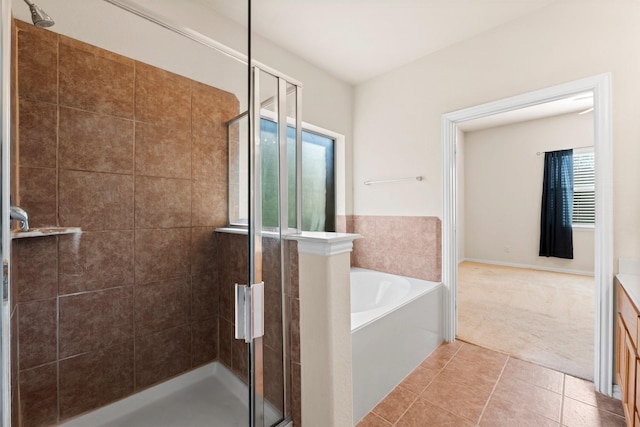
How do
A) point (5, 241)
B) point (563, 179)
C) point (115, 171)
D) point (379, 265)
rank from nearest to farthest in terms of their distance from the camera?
1. point (5, 241)
2. point (115, 171)
3. point (379, 265)
4. point (563, 179)

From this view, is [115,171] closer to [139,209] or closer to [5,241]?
[139,209]

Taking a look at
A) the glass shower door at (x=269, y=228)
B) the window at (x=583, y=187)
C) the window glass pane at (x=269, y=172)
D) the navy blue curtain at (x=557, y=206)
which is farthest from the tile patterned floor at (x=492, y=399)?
the window at (x=583, y=187)

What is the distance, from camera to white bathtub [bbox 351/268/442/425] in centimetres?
142

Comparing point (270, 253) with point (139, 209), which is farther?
point (139, 209)

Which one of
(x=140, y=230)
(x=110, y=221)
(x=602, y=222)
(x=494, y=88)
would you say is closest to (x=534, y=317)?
(x=602, y=222)

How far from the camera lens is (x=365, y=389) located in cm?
145

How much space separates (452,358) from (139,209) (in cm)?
237

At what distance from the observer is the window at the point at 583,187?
13.7 feet

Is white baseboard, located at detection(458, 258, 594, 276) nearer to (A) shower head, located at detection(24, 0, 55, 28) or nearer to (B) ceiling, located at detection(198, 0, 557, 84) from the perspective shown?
(B) ceiling, located at detection(198, 0, 557, 84)

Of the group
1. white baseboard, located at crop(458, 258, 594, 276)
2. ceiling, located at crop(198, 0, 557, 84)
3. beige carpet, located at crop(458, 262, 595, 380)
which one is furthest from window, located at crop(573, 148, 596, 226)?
ceiling, located at crop(198, 0, 557, 84)

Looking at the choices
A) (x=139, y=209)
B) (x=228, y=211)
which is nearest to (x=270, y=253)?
(x=228, y=211)

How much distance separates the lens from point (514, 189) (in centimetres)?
480

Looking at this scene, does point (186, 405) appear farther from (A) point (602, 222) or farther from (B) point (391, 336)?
(A) point (602, 222)

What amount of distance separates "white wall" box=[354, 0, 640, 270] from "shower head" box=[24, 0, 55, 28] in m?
2.40
